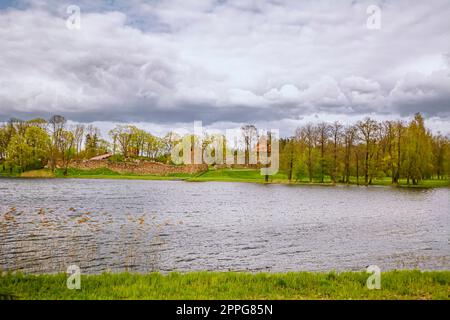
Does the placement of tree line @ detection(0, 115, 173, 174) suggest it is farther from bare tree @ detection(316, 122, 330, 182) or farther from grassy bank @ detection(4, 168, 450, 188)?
bare tree @ detection(316, 122, 330, 182)

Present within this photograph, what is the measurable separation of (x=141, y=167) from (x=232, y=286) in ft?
348

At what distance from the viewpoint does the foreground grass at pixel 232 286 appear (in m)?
10.1

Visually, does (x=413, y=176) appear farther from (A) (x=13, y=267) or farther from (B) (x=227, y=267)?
(A) (x=13, y=267)

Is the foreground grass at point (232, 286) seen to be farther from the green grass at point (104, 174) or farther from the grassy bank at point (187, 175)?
the green grass at point (104, 174)

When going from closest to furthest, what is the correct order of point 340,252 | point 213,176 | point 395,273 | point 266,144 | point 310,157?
point 395,273 → point 340,252 → point 310,157 → point 266,144 → point 213,176

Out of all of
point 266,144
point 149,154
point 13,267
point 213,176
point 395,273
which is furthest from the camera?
point 149,154

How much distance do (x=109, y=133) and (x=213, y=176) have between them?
1913 inches

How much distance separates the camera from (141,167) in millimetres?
114125

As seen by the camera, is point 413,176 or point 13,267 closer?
point 13,267

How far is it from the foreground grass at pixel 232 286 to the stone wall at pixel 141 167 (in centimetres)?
10093

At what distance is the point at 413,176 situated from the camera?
7869cm

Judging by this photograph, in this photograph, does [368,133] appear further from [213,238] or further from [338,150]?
[213,238]

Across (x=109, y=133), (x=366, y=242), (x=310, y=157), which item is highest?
(x=109, y=133)
